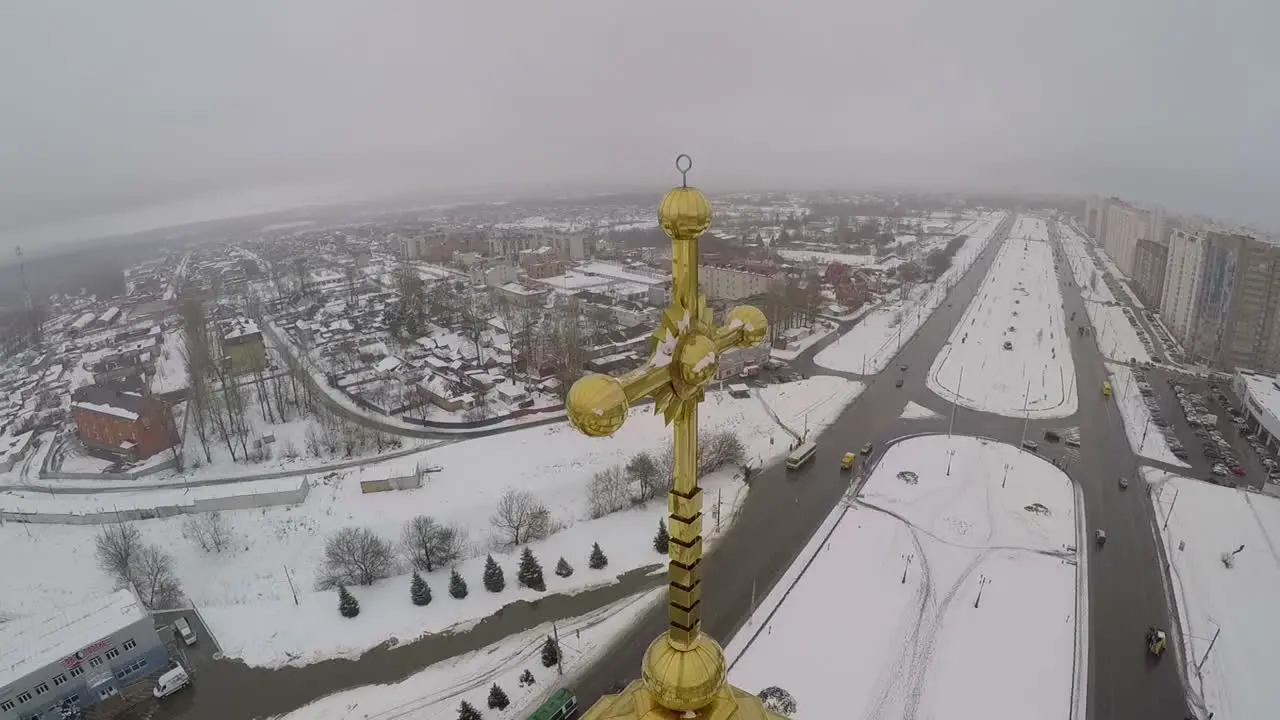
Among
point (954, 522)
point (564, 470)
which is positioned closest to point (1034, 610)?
point (954, 522)

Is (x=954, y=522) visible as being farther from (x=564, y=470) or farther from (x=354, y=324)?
(x=354, y=324)

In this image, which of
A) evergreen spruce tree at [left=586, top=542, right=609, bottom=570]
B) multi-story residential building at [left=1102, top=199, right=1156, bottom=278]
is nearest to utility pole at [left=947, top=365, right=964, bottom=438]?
evergreen spruce tree at [left=586, top=542, right=609, bottom=570]

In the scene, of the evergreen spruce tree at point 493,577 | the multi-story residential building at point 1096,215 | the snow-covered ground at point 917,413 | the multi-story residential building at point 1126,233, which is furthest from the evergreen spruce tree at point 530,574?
the multi-story residential building at point 1096,215

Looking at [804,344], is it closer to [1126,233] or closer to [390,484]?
[390,484]

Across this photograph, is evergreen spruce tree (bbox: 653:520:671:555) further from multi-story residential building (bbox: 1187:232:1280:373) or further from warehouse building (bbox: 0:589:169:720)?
multi-story residential building (bbox: 1187:232:1280:373)

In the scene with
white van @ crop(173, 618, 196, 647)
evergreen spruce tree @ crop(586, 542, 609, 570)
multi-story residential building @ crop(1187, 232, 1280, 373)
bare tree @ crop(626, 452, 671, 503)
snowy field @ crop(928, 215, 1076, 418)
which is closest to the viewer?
white van @ crop(173, 618, 196, 647)

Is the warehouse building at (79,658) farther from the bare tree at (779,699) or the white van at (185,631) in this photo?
the bare tree at (779,699)
